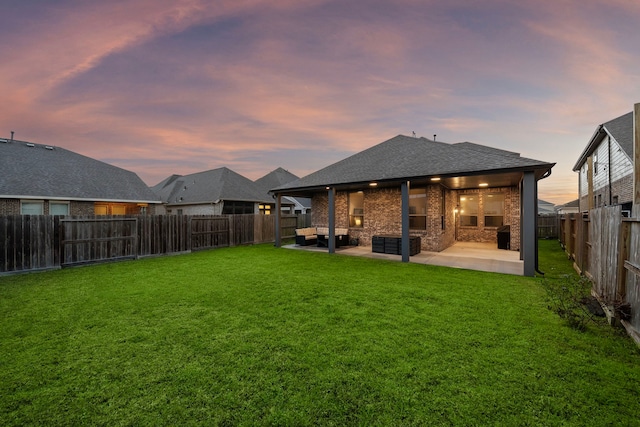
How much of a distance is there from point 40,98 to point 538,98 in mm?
23270

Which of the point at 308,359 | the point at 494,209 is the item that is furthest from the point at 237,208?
the point at 308,359

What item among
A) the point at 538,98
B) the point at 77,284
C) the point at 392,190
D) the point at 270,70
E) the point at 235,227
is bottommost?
the point at 77,284

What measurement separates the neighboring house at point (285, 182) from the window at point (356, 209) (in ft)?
47.2

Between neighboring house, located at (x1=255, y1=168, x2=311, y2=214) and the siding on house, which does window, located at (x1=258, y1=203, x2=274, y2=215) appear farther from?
the siding on house

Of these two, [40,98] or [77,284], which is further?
[40,98]

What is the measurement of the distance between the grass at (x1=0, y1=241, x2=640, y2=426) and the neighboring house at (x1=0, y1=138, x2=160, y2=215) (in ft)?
39.4

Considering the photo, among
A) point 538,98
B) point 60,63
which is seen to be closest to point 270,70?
point 60,63

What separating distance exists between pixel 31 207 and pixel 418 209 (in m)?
20.9

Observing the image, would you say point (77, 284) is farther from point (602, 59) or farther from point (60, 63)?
point (602, 59)

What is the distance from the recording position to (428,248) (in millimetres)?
11859

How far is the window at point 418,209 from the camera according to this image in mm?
12094

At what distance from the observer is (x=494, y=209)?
1369cm

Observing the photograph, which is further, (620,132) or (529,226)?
(620,132)

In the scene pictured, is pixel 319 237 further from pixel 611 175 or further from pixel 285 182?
pixel 285 182
